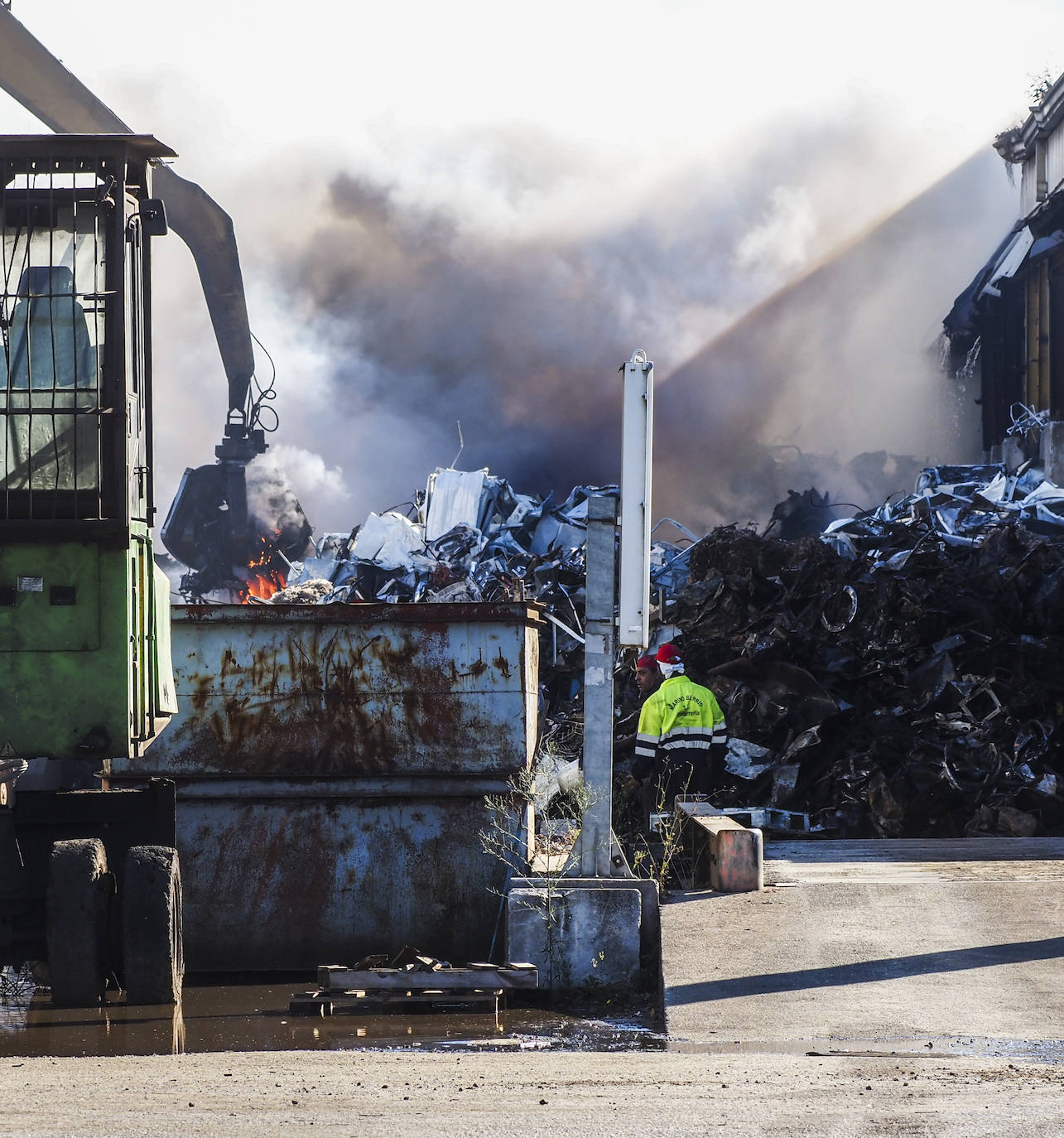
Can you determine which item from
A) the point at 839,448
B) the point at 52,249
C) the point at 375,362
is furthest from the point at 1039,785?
the point at 375,362

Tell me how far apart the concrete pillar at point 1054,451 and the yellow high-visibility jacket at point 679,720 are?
34.6 feet

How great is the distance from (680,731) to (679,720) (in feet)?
0.23

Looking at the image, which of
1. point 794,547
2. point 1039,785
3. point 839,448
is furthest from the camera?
point 839,448

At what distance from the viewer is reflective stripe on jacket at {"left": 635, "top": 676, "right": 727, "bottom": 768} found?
907cm

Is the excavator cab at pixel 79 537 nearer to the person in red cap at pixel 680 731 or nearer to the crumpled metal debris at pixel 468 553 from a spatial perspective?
the person in red cap at pixel 680 731

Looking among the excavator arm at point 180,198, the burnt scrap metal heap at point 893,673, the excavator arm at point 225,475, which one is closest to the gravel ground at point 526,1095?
the burnt scrap metal heap at point 893,673

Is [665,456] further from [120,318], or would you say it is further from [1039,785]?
[120,318]

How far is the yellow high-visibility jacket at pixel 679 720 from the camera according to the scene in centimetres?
907

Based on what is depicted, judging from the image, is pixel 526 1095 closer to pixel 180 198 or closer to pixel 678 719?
pixel 678 719

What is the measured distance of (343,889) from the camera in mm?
7441

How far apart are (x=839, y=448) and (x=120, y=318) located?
19.9m

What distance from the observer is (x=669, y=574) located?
16.8m

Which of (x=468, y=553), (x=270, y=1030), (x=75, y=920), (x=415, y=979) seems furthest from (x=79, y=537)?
(x=468, y=553)

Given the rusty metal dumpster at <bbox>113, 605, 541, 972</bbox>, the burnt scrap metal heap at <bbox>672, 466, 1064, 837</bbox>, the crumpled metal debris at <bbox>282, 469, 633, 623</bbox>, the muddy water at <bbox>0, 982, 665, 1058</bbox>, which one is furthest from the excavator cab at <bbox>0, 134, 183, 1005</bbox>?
the crumpled metal debris at <bbox>282, 469, 633, 623</bbox>
